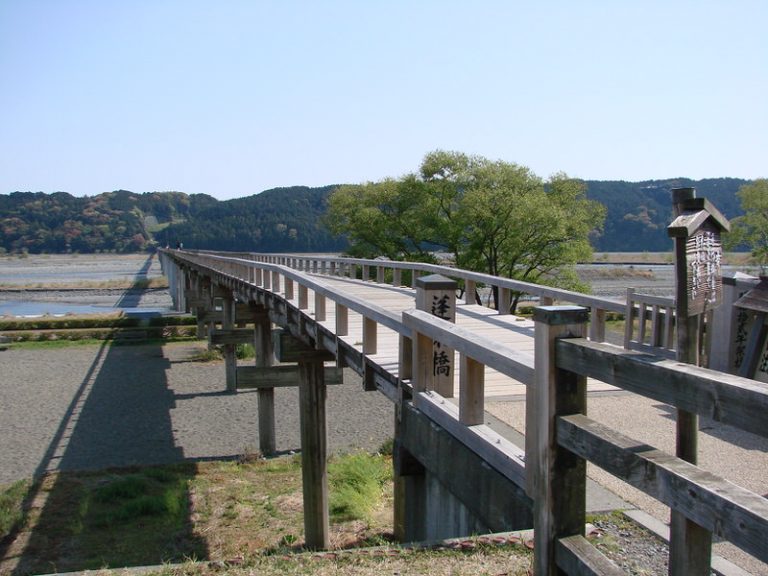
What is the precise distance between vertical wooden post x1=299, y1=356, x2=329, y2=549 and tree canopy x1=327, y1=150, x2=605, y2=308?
915 inches

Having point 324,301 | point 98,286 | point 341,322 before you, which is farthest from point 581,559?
point 98,286

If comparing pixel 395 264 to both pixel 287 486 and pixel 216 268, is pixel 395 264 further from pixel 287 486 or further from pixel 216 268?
pixel 216 268

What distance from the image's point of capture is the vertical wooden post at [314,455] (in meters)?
10.1

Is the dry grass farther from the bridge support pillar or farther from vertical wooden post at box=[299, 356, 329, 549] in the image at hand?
vertical wooden post at box=[299, 356, 329, 549]

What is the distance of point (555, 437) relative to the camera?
3.02 m

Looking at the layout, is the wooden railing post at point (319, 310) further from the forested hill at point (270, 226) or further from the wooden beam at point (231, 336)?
the forested hill at point (270, 226)

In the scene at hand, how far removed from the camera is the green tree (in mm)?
37656

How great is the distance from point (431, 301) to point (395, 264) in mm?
9547

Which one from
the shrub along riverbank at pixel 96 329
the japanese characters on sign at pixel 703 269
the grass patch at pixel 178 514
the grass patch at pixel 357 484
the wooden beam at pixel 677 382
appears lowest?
the shrub along riverbank at pixel 96 329

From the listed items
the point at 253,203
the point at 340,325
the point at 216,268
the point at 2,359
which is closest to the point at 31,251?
the point at 253,203

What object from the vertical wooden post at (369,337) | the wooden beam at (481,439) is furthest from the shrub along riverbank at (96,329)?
the wooden beam at (481,439)

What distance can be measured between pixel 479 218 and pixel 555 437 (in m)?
31.1

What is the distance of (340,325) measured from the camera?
25.6 feet

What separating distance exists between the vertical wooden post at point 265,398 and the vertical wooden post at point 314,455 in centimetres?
498
